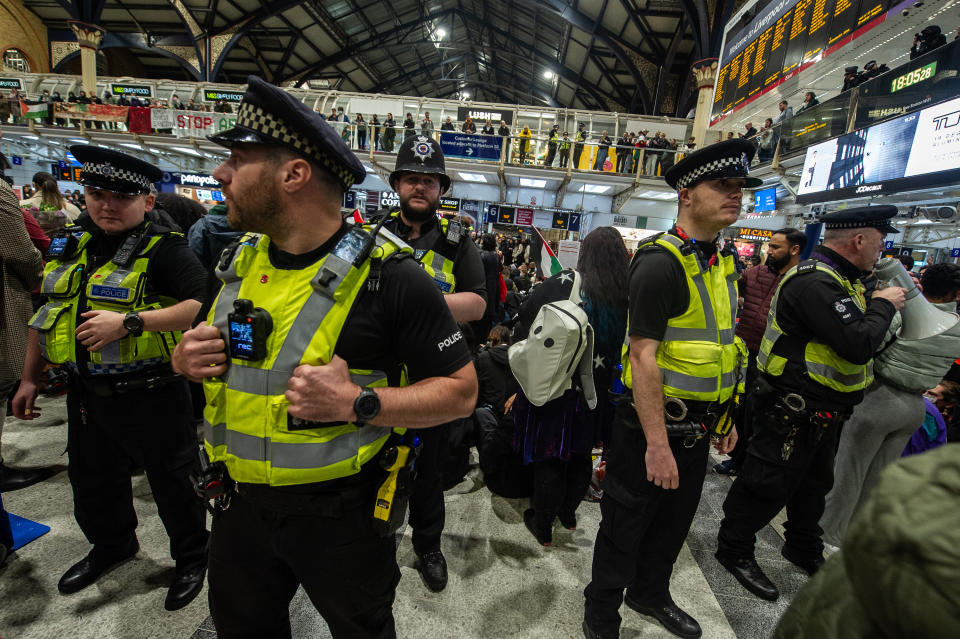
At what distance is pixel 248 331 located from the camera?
1.07 meters

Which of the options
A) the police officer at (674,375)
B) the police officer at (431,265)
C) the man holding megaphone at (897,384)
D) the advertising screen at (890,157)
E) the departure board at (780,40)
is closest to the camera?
the police officer at (674,375)

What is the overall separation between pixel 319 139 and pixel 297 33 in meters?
25.6

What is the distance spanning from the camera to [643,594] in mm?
2223

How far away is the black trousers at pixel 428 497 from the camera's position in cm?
233

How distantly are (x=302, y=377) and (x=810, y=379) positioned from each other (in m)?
2.67

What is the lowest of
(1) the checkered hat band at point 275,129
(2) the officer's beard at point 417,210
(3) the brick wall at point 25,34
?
Result: (2) the officer's beard at point 417,210

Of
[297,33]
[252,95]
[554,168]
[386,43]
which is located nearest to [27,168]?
[297,33]

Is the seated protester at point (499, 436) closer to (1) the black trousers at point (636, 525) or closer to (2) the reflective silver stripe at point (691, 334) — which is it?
(1) the black trousers at point (636, 525)

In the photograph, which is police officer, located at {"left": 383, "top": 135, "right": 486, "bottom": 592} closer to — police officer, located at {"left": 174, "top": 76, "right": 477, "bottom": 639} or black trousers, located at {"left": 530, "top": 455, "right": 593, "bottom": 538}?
black trousers, located at {"left": 530, "top": 455, "right": 593, "bottom": 538}

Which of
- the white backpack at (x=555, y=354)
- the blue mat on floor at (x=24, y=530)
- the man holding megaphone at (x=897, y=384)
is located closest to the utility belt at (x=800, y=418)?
the man holding megaphone at (x=897, y=384)

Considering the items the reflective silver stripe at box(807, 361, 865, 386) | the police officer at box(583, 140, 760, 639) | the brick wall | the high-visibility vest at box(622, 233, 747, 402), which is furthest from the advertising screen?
the brick wall

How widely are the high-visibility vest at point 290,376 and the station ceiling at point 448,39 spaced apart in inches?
619

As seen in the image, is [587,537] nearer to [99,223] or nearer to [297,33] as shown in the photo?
[99,223]

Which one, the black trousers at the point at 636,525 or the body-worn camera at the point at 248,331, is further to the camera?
the black trousers at the point at 636,525
